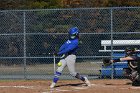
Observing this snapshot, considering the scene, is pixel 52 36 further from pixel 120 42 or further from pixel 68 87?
pixel 68 87

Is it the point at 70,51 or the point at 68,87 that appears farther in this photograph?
the point at 68,87

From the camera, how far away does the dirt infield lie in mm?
15375

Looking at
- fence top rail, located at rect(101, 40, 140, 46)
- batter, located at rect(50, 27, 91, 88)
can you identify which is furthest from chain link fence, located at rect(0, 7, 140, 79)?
batter, located at rect(50, 27, 91, 88)

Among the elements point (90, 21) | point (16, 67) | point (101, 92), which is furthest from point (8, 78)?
point (101, 92)

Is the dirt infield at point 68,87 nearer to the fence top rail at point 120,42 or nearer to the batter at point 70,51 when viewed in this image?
the batter at point 70,51

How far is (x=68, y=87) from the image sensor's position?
53.9 ft

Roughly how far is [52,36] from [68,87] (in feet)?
16.5

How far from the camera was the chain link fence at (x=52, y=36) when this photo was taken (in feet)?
67.6

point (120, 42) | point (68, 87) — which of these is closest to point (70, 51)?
point (68, 87)

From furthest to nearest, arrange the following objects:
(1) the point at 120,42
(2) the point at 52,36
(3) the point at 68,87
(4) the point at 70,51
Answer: (2) the point at 52,36, (1) the point at 120,42, (3) the point at 68,87, (4) the point at 70,51

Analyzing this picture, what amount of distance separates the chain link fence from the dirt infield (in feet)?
6.99

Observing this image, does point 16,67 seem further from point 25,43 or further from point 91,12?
point 91,12

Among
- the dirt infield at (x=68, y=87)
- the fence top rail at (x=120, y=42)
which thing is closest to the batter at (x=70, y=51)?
the dirt infield at (x=68, y=87)

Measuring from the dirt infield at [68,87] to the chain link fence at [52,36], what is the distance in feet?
6.99
